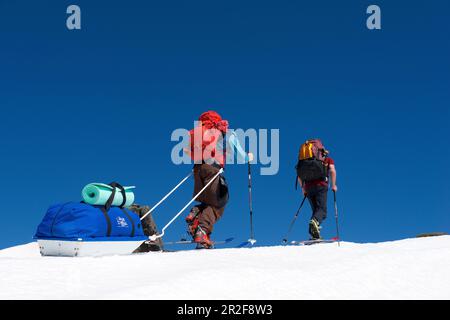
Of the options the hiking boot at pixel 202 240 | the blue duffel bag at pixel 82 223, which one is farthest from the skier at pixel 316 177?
the blue duffel bag at pixel 82 223

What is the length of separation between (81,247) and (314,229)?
548 centimetres

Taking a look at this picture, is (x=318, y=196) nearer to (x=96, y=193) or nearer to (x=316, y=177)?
(x=316, y=177)

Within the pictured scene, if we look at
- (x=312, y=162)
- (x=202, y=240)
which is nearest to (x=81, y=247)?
(x=202, y=240)

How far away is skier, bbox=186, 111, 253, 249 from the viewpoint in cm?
1040

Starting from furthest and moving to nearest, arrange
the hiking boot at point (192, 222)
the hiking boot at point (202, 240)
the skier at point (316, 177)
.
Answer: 1. the skier at point (316, 177)
2. the hiking boot at point (192, 222)
3. the hiking boot at point (202, 240)

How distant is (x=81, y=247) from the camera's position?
8.42 meters

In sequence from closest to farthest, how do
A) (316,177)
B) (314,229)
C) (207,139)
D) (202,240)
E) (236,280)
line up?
(236,280) → (202,240) → (207,139) → (314,229) → (316,177)

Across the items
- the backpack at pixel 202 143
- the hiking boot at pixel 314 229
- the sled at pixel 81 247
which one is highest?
the backpack at pixel 202 143

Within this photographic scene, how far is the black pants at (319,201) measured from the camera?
11.7 metres

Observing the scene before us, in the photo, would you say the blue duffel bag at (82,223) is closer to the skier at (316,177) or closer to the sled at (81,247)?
the sled at (81,247)

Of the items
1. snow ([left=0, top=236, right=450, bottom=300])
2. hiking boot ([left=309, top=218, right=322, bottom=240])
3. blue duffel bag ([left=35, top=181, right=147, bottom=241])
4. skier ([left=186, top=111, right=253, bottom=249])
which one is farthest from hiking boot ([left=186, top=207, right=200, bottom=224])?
snow ([left=0, top=236, right=450, bottom=300])

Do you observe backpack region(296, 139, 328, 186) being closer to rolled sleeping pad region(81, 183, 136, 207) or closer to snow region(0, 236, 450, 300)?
rolled sleeping pad region(81, 183, 136, 207)
